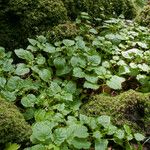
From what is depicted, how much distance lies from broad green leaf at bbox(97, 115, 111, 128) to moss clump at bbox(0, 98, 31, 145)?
0.54 metres

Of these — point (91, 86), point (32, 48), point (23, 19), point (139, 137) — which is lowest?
point (139, 137)

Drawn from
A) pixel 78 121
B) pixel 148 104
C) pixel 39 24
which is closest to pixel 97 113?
pixel 78 121

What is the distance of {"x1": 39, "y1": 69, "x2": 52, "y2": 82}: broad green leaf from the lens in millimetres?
3221

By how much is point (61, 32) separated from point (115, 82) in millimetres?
946

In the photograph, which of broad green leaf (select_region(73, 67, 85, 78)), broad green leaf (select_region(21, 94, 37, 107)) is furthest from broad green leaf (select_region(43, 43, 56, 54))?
broad green leaf (select_region(21, 94, 37, 107))

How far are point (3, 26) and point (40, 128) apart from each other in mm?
1549

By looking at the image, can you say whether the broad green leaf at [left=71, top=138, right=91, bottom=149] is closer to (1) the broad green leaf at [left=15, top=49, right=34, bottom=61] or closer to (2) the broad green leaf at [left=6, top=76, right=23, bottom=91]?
(2) the broad green leaf at [left=6, top=76, right=23, bottom=91]

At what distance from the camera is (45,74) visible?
325cm

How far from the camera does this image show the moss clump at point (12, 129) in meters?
2.53

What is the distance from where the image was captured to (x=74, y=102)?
10.3 ft

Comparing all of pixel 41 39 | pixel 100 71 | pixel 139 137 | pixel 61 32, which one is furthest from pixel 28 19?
pixel 139 137

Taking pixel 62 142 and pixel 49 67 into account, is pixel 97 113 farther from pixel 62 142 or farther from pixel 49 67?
pixel 49 67

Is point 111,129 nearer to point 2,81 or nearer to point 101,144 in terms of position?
point 101,144

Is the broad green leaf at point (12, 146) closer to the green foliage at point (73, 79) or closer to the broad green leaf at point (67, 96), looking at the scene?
the green foliage at point (73, 79)
